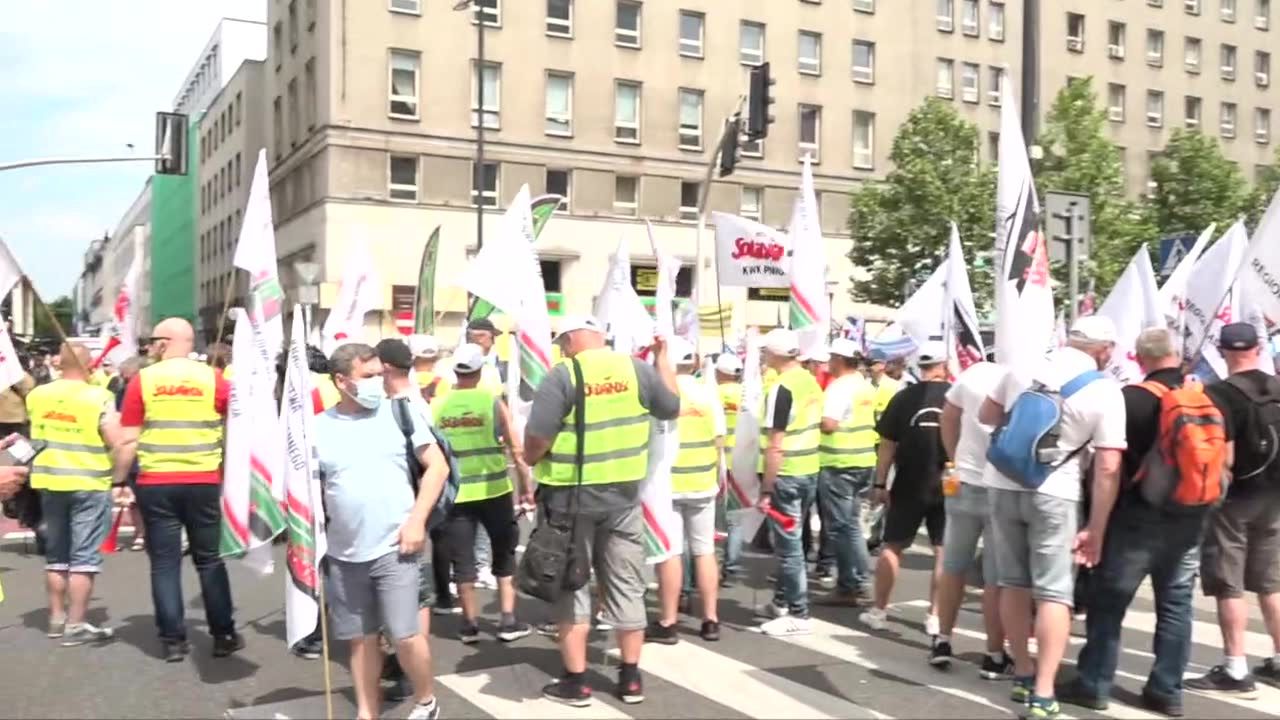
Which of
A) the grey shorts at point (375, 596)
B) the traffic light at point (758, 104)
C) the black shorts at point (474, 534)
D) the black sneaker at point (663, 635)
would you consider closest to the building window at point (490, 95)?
the traffic light at point (758, 104)

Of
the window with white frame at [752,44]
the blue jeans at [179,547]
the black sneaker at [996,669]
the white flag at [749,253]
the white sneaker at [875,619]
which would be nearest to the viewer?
the black sneaker at [996,669]

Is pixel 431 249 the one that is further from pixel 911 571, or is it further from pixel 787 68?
pixel 787 68

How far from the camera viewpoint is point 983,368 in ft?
21.0

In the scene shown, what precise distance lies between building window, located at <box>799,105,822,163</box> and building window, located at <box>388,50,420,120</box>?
14030mm

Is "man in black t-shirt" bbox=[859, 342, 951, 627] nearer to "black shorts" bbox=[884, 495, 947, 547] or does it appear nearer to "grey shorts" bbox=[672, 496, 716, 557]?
"black shorts" bbox=[884, 495, 947, 547]

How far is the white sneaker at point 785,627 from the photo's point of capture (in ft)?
24.3

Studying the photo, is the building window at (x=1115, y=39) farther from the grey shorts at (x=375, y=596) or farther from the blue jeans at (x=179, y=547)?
the grey shorts at (x=375, y=596)

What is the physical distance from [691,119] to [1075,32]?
18949 mm

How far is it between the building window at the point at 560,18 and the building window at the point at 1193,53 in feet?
97.6

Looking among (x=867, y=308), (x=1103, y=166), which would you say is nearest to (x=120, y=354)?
(x=1103, y=166)

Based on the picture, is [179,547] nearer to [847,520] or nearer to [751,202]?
[847,520]

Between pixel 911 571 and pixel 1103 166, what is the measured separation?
79.5 ft

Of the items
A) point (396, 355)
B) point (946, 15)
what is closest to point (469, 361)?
point (396, 355)

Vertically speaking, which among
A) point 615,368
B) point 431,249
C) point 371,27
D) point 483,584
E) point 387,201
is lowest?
point 483,584
